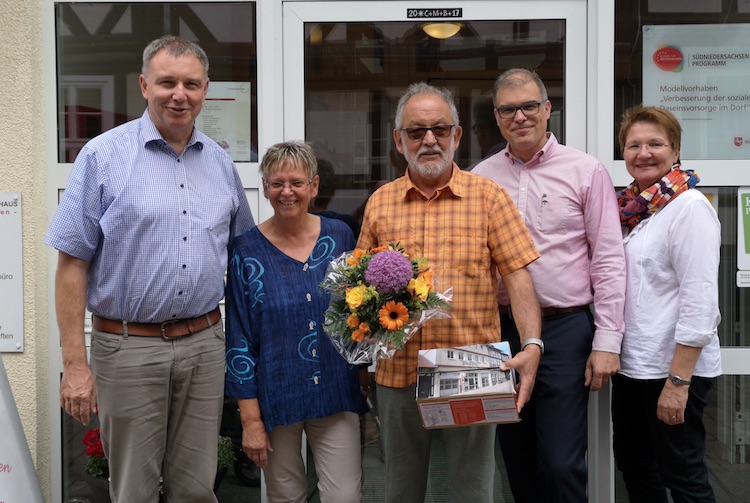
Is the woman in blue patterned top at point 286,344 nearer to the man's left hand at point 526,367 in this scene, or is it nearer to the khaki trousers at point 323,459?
the khaki trousers at point 323,459

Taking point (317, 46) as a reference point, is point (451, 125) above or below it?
below

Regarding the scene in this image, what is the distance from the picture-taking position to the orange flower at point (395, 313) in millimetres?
2764

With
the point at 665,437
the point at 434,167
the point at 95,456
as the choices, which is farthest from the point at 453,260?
the point at 95,456

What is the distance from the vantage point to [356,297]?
276 cm

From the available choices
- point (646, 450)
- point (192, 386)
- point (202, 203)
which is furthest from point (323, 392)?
point (646, 450)

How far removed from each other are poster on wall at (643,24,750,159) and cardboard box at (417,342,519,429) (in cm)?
189

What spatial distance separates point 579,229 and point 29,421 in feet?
9.43

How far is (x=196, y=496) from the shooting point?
129 inches

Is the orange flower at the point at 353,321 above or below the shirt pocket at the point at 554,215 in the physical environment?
below

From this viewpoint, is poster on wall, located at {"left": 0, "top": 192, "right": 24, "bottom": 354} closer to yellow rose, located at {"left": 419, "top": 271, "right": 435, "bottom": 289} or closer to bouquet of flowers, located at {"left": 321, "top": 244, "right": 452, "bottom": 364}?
bouquet of flowers, located at {"left": 321, "top": 244, "right": 452, "bottom": 364}

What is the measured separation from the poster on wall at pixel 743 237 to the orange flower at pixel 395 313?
2.23m

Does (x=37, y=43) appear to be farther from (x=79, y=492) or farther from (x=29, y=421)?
(x=79, y=492)

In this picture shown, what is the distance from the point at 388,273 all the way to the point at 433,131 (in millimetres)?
691

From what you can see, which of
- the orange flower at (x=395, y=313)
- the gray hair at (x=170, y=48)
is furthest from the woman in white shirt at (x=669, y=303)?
the gray hair at (x=170, y=48)
